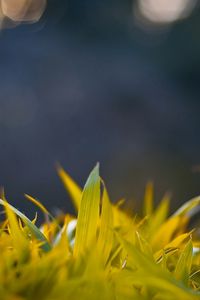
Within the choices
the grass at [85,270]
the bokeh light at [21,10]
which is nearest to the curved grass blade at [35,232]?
the grass at [85,270]

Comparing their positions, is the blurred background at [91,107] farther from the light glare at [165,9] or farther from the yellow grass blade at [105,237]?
the yellow grass blade at [105,237]

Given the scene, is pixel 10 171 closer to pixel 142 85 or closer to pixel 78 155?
pixel 78 155

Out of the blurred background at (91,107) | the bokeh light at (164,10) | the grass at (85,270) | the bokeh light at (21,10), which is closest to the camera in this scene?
the grass at (85,270)

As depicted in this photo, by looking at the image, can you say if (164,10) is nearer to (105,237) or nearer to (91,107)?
(91,107)

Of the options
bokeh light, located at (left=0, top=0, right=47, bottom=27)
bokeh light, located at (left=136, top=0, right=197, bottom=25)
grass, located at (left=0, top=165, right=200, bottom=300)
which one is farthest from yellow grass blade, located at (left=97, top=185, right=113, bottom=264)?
bokeh light, located at (left=136, top=0, right=197, bottom=25)

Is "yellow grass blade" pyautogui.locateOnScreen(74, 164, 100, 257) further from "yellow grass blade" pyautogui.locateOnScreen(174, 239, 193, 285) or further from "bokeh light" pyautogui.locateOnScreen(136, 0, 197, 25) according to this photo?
"bokeh light" pyautogui.locateOnScreen(136, 0, 197, 25)

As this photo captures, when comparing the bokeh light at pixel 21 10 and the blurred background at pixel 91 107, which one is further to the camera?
the bokeh light at pixel 21 10

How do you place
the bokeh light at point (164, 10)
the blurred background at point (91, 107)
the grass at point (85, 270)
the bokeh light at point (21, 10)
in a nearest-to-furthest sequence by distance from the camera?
the grass at point (85, 270)
the blurred background at point (91, 107)
the bokeh light at point (21, 10)
the bokeh light at point (164, 10)

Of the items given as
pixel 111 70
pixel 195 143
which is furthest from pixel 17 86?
pixel 195 143
